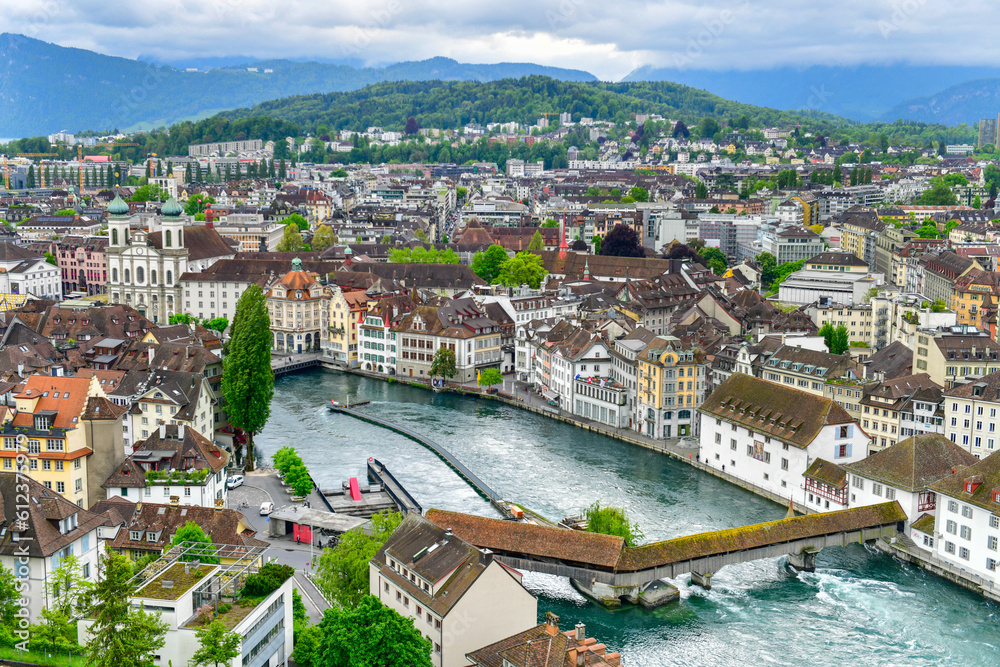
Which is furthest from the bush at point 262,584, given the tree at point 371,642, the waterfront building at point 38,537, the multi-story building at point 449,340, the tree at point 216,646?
the multi-story building at point 449,340

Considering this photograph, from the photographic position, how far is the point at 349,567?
27.3 m

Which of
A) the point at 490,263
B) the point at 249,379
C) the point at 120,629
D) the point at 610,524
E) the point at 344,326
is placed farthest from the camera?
the point at 490,263

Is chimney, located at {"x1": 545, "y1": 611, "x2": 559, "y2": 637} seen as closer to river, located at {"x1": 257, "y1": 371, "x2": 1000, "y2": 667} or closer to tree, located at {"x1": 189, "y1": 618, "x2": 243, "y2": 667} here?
river, located at {"x1": 257, "y1": 371, "x2": 1000, "y2": 667}

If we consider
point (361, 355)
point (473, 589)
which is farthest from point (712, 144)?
Answer: point (473, 589)

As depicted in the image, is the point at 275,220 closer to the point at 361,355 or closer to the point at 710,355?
the point at 361,355

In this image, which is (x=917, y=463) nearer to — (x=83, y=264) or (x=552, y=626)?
(x=552, y=626)

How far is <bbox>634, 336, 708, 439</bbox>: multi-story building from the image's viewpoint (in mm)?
46688

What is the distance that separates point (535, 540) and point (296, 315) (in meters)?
38.7

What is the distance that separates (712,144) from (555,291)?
117940 millimetres

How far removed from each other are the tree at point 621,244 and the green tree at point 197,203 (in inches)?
1885

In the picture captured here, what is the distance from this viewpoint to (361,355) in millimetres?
64000

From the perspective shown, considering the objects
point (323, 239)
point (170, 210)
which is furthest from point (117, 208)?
point (323, 239)

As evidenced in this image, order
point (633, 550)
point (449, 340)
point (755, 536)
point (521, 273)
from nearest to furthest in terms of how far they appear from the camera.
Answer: point (633, 550) → point (755, 536) → point (449, 340) → point (521, 273)

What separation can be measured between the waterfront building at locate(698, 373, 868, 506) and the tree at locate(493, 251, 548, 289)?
36.8 m
